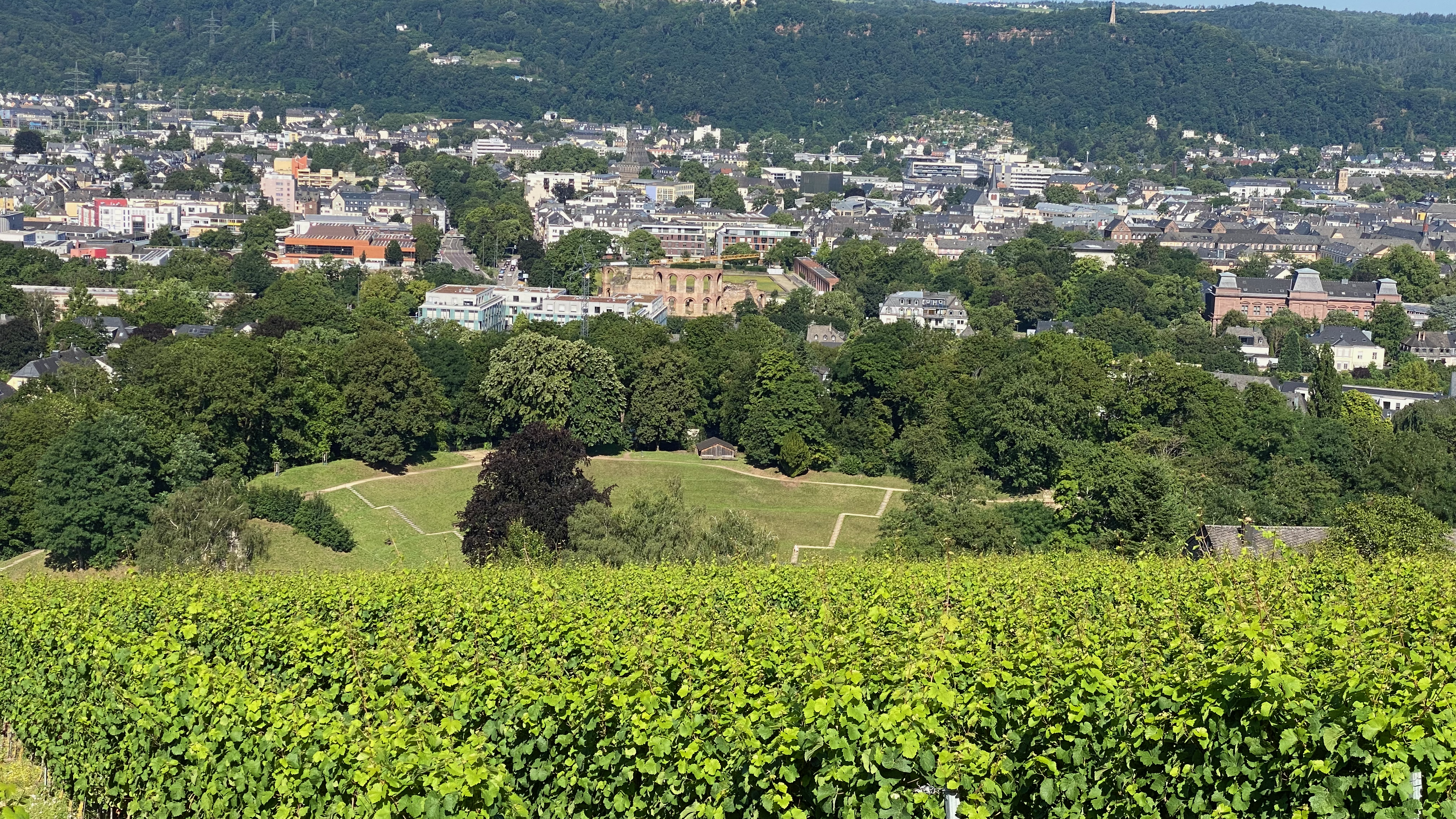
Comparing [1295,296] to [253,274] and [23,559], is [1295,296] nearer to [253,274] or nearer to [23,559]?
[253,274]

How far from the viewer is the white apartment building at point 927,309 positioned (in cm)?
8644

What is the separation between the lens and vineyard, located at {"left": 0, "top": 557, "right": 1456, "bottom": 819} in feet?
31.7

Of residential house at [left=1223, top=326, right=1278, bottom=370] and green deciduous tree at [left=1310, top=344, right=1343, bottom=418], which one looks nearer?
green deciduous tree at [left=1310, top=344, right=1343, bottom=418]

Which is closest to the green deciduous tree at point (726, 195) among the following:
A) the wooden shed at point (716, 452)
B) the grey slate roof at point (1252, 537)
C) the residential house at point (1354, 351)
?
the residential house at point (1354, 351)

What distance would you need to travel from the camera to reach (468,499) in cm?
4556

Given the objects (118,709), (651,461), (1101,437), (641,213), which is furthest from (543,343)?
(641,213)

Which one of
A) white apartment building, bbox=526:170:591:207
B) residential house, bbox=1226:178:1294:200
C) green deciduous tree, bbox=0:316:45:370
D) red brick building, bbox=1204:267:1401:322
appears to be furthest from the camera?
residential house, bbox=1226:178:1294:200

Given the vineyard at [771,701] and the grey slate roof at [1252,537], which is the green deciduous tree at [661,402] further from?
the vineyard at [771,701]

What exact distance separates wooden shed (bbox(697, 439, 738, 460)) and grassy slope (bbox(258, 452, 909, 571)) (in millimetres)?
413

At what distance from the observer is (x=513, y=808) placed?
11125mm

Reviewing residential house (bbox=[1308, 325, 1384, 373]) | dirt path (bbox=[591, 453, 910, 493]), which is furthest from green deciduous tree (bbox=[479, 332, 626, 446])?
residential house (bbox=[1308, 325, 1384, 373])

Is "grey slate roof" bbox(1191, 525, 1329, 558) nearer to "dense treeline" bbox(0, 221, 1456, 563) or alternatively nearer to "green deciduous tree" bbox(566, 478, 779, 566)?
"dense treeline" bbox(0, 221, 1456, 563)

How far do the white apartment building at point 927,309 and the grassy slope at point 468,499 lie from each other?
123ft

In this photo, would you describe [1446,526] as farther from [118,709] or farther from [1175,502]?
[118,709]
